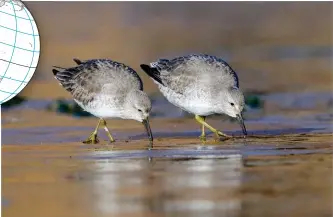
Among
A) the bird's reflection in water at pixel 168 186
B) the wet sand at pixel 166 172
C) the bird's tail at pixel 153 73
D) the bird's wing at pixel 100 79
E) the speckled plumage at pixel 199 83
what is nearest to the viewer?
the bird's reflection in water at pixel 168 186

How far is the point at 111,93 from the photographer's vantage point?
Answer: 13680 millimetres

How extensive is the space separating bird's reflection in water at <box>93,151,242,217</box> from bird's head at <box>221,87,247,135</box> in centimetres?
192

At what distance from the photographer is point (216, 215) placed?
8938mm

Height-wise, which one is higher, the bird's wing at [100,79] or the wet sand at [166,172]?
the bird's wing at [100,79]

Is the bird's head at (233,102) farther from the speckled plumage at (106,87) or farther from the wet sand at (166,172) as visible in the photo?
the speckled plumage at (106,87)

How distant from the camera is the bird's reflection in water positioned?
30.2 feet

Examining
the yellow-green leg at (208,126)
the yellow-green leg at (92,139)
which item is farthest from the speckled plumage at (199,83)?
the yellow-green leg at (92,139)

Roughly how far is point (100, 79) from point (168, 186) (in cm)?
387

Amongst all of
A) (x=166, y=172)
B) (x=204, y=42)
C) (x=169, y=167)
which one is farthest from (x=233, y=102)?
(x=204, y=42)

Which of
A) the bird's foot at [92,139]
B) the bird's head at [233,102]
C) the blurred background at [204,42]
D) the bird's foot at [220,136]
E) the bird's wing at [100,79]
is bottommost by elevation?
the bird's foot at [92,139]

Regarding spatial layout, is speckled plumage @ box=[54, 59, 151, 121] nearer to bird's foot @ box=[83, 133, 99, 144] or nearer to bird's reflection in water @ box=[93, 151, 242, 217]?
bird's foot @ box=[83, 133, 99, 144]

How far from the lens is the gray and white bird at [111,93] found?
1359 cm

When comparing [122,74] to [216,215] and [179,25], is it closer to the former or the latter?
[216,215]

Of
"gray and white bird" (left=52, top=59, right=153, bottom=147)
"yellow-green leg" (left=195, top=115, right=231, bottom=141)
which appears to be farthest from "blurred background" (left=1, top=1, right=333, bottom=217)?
"gray and white bird" (left=52, top=59, right=153, bottom=147)
